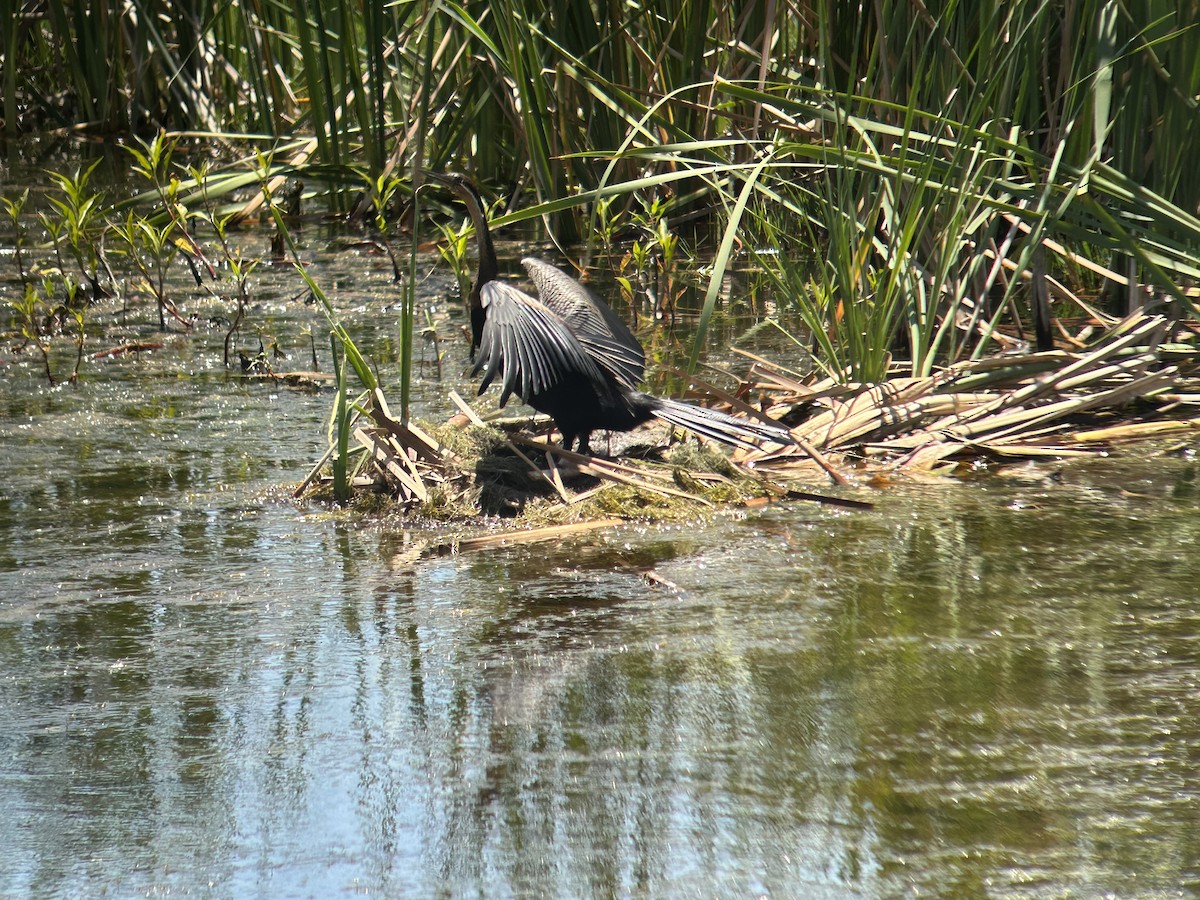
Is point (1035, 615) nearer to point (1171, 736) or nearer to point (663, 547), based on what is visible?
point (1171, 736)

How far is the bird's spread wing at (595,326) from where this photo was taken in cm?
432

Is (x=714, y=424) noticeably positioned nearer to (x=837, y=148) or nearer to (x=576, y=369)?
(x=576, y=369)

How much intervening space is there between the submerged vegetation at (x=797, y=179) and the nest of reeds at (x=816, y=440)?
3 cm

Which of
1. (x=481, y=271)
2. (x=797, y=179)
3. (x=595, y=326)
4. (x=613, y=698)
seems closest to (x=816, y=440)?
(x=595, y=326)

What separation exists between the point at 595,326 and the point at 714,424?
517mm

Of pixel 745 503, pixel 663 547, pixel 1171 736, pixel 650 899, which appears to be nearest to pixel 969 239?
pixel 745 503

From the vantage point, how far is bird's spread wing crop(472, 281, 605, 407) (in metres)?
4.05

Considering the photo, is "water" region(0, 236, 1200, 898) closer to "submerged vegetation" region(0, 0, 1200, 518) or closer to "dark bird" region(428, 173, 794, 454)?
"dark bird" region(428, 173, 794, 454)

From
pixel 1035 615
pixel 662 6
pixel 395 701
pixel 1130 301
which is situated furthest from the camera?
pixel 662 6

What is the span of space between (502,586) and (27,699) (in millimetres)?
1132

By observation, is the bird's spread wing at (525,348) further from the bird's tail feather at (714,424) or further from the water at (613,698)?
the water at (613,698)

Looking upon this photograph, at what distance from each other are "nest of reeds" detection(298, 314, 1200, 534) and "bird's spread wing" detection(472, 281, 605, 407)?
0.26 meters

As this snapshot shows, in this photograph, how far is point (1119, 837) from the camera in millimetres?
2219

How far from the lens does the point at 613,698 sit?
111 inches
